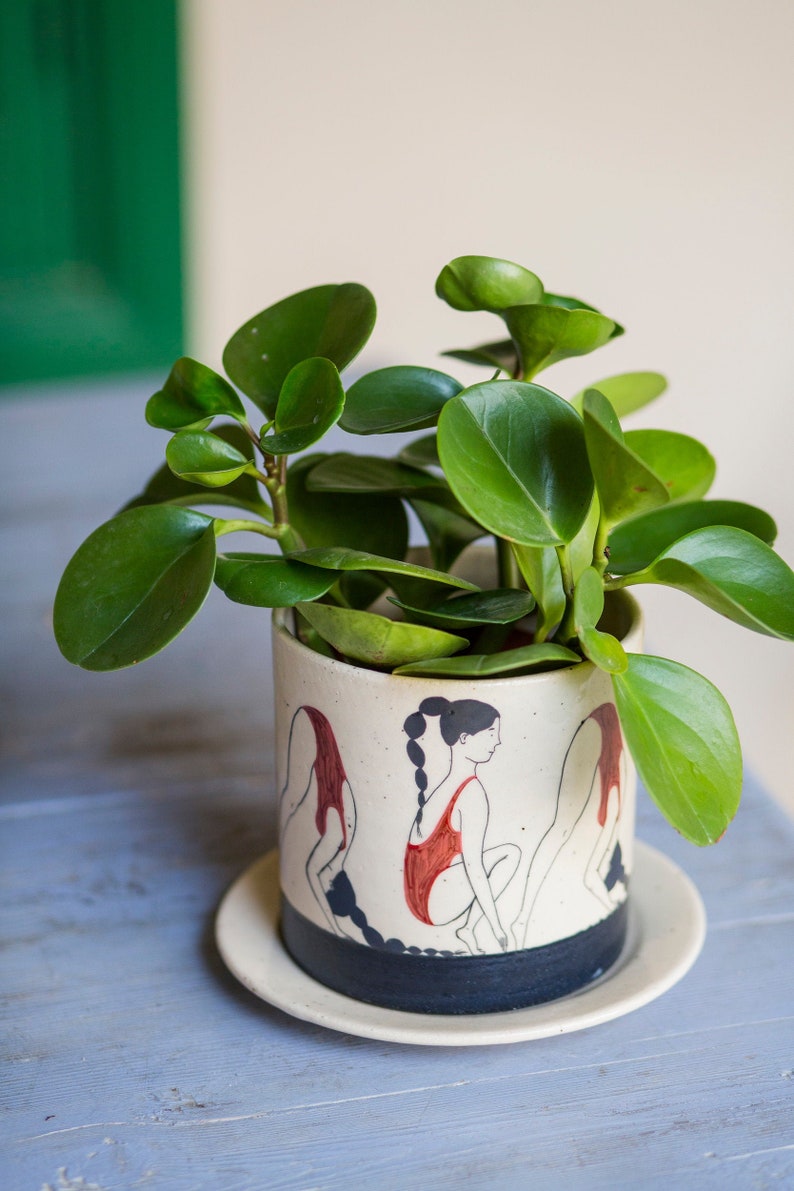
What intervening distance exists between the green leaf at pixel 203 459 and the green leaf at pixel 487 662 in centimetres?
10

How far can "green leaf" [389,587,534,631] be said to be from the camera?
0.46 metres

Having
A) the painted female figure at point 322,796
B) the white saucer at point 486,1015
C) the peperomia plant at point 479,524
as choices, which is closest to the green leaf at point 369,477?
the peperomia plant at point 479,524

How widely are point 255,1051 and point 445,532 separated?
0.26 meters

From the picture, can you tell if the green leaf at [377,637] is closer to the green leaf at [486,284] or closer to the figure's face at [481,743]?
the figure's face at [481,743]

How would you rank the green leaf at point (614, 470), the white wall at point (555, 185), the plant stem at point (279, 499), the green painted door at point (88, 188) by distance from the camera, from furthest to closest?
the white wall at point (555, 185), the green painted door at point (88, 188), the plant stem at point (279, 499), the green leaf at point (614, 470)

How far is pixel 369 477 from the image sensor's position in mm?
550

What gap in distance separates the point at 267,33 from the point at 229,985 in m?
1.78

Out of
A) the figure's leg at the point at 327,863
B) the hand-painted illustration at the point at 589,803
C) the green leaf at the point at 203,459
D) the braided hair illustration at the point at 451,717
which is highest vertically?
the green leaf at the point at 203,459

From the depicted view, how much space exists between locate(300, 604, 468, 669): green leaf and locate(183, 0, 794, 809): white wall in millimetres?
1552

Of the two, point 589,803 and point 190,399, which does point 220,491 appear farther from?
point 589,803

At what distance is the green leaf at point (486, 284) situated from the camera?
18.9 inches

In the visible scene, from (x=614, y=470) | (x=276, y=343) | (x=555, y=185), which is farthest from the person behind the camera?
(x=555, y=185)

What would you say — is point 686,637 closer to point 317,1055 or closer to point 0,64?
point 0,64

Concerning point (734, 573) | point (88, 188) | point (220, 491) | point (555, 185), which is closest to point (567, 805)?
point (734, 573)
